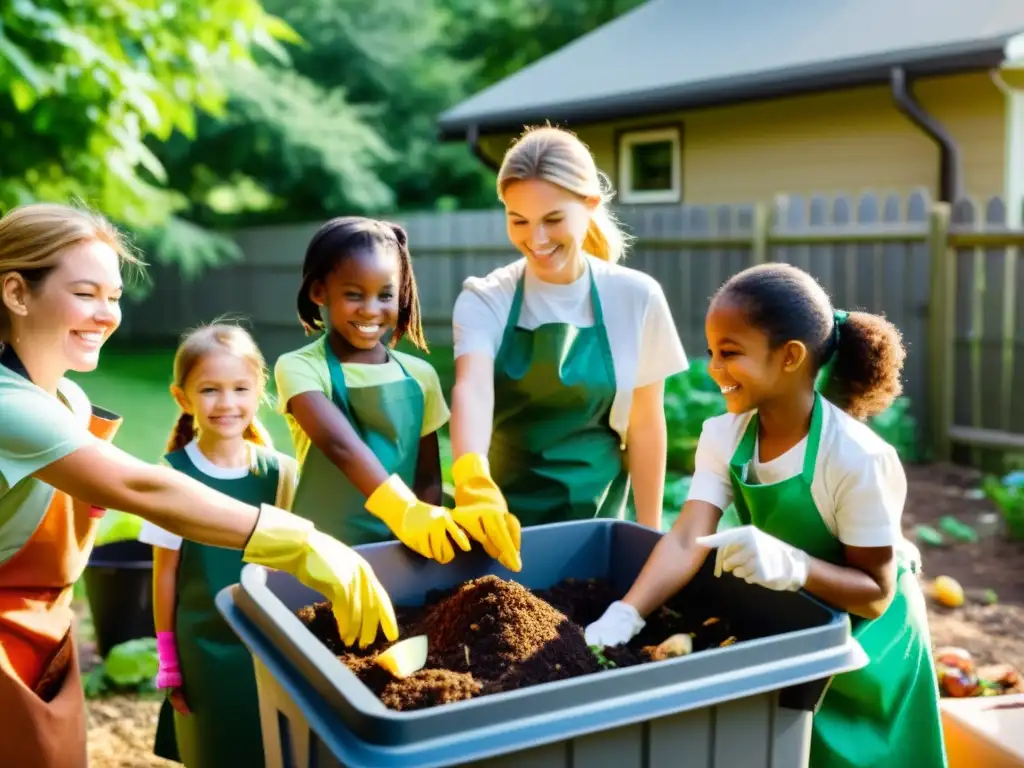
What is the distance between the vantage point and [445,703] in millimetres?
1339

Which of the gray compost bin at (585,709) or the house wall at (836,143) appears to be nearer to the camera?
the gray compost bin at (585,709)

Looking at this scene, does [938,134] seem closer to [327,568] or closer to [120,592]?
[120,592]

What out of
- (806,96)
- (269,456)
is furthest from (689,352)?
(269,456)

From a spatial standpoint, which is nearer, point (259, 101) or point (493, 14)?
point (259, 101)

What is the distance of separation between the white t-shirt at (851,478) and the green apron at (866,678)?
18mm

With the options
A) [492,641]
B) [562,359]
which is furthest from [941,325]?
[492,641]

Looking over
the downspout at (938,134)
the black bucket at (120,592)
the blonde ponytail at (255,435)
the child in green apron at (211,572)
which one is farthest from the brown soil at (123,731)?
the downspout at (938,134)

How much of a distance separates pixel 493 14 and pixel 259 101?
6.02 m

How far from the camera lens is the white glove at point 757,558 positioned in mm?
1489

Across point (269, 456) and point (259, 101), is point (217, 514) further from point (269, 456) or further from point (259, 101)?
point (259, 101)

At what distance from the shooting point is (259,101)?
11312 mm

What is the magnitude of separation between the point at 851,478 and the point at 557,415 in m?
0.82

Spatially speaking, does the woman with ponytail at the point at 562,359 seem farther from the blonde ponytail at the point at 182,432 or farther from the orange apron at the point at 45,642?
the orange apron at the point at 45,642

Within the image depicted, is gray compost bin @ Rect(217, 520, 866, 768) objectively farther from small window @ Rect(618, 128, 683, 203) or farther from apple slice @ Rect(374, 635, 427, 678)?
small window @ Rect(618, 128, 683, 203)
